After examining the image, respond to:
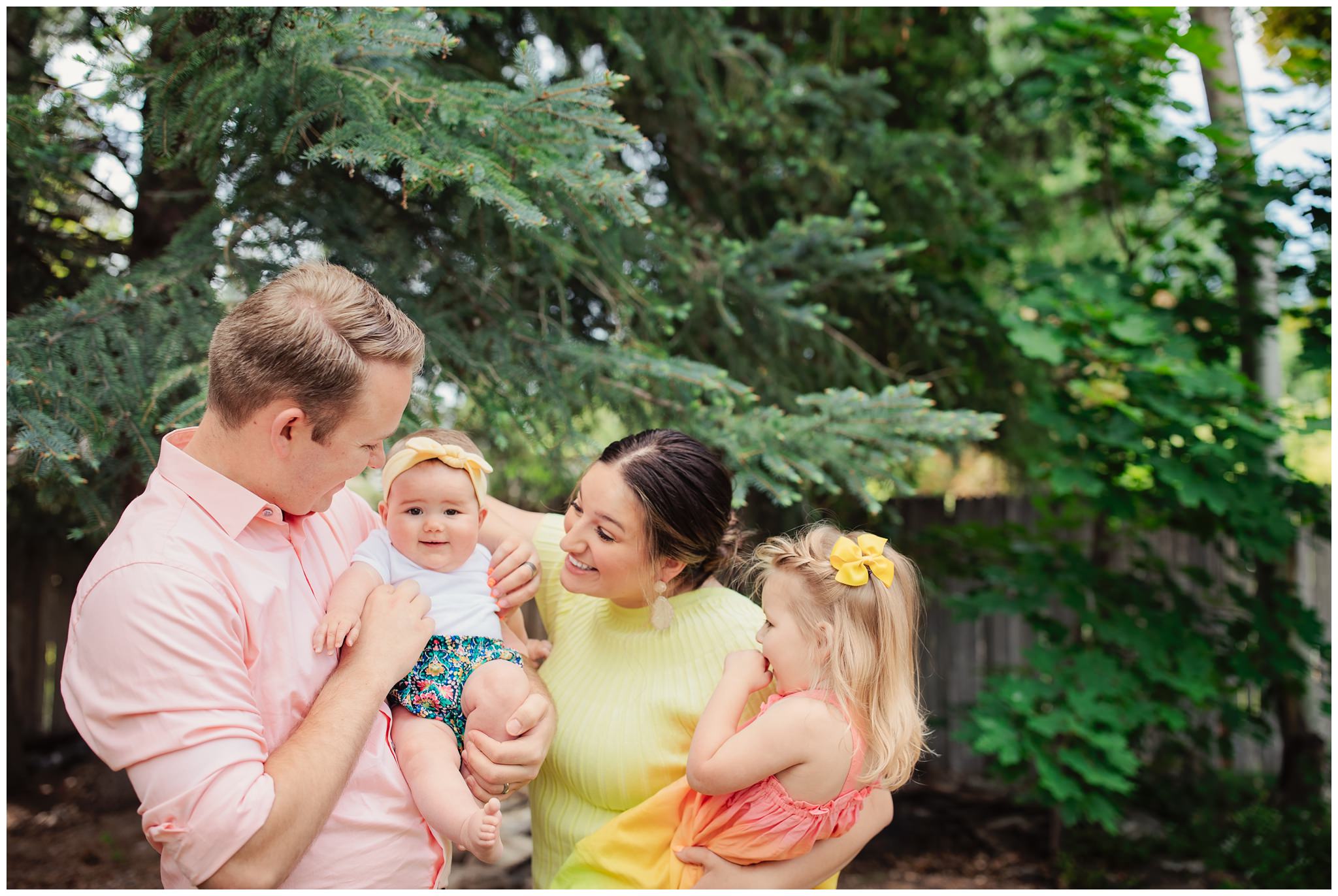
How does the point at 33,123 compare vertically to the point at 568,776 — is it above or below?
above

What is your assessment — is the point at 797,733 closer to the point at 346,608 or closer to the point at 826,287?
the point at 346,608

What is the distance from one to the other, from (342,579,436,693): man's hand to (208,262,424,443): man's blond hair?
0.37 meters

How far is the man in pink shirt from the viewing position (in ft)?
4.50

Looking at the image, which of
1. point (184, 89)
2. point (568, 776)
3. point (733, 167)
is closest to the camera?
point (568, 776)

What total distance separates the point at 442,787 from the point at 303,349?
2.71 feet

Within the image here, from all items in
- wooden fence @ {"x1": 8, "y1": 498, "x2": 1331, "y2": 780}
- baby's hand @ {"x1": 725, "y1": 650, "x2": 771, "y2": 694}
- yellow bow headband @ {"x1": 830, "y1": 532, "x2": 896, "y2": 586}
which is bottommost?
wooden fence @ {"x1": 8, "y1": 498, "x2": 1331, "y2": 780}

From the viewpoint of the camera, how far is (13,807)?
16.9ft

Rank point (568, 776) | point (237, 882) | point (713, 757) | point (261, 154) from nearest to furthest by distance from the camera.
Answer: point (237, 882) < point (713, 757) < point (568, 776) < point (261, 154)

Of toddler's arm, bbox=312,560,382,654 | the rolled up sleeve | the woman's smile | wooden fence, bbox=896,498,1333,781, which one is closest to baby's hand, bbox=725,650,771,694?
the woman's smile

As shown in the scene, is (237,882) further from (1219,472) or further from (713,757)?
(1219,472)

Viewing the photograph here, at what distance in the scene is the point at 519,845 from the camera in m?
4.00

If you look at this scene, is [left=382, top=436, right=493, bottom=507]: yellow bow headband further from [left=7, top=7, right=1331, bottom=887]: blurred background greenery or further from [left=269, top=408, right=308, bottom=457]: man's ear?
[left=7, top=7, right=1331, bottom=887]: blurred background greenery

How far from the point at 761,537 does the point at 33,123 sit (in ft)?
11.5

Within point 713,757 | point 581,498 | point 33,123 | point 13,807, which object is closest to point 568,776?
point 713,757
